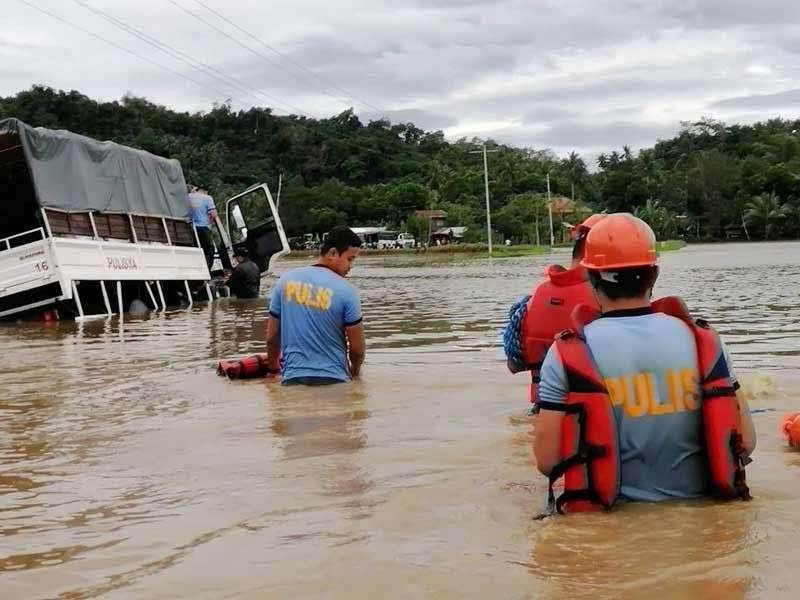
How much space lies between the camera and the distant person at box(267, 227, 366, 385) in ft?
23.4

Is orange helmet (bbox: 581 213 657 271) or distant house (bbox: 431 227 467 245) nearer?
orange helmet (bbox: 581 213 657 271)

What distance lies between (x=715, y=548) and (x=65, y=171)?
49.0 ft

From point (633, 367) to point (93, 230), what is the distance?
15.1 metres

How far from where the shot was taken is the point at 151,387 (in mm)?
8734

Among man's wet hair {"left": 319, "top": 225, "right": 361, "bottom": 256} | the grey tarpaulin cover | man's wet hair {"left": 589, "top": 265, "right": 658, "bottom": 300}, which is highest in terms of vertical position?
the grey tarpaulin cover

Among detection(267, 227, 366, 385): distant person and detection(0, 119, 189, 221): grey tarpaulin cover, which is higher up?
detection(0, 119, 189, 221): grey tarpaulin cover

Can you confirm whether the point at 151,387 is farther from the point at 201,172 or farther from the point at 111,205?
the point at 201,172

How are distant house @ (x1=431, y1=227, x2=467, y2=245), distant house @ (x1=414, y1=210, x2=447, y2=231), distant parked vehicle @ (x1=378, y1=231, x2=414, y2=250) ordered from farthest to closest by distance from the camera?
distant house @ (x1=414, y1=210, x2=447, y2=231) < distant parked vehicle @ (x1=378, y1=231, x2=414, y2=250) < distant house @ (x1=431, y1=227, x2=467, y2=245)

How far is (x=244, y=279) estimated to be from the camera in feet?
70.2

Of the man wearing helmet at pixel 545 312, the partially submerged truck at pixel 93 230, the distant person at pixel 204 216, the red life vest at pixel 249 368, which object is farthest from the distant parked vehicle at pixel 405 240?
the man wearing helmet at pixel 545 312

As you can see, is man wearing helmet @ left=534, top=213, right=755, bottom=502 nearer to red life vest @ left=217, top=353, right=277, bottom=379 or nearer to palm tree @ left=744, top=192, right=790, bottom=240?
red life vest @ left=217, top=353, right=277, bottom=379

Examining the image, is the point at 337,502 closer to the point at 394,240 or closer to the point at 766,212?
the point at 766,212

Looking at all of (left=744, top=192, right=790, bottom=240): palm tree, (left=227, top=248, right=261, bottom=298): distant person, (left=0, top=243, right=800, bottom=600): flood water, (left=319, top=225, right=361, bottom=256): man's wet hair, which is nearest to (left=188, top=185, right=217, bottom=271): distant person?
(left=227, top=248, right=261, bottom=298): distant person

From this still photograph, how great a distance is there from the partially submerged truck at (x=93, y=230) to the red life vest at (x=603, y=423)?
1339 cm
